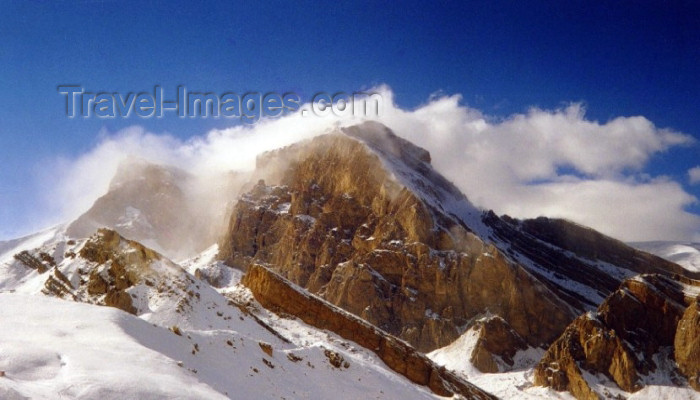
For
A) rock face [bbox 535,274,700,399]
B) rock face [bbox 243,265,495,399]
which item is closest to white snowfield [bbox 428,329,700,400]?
rock face [bbox 535,274,700,399]

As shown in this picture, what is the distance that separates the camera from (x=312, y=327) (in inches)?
2270

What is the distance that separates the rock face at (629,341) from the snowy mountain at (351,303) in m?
0.26

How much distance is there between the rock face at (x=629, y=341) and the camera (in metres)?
89.7

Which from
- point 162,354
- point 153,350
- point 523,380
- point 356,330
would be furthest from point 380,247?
point 162,354

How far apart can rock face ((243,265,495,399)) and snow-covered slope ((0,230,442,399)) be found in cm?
215

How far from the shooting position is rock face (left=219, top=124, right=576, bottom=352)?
12075cm

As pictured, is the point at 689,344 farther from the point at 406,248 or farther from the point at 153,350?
the point at 153,350

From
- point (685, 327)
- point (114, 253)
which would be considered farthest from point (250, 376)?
point (685, 327)

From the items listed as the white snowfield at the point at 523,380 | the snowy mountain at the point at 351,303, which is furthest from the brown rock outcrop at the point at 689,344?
the white snowfield at the point at 523,380

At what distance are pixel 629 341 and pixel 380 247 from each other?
5383 centimetres

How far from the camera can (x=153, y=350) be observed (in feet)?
73.4

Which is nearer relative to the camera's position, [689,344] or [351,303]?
[689,344]

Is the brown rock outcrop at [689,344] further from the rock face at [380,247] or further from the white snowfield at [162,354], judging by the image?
the white snowfield at [162,354]

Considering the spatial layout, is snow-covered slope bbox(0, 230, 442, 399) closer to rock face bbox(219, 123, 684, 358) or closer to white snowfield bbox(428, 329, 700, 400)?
white snowfield bbox(428, 329, 700, 400)
